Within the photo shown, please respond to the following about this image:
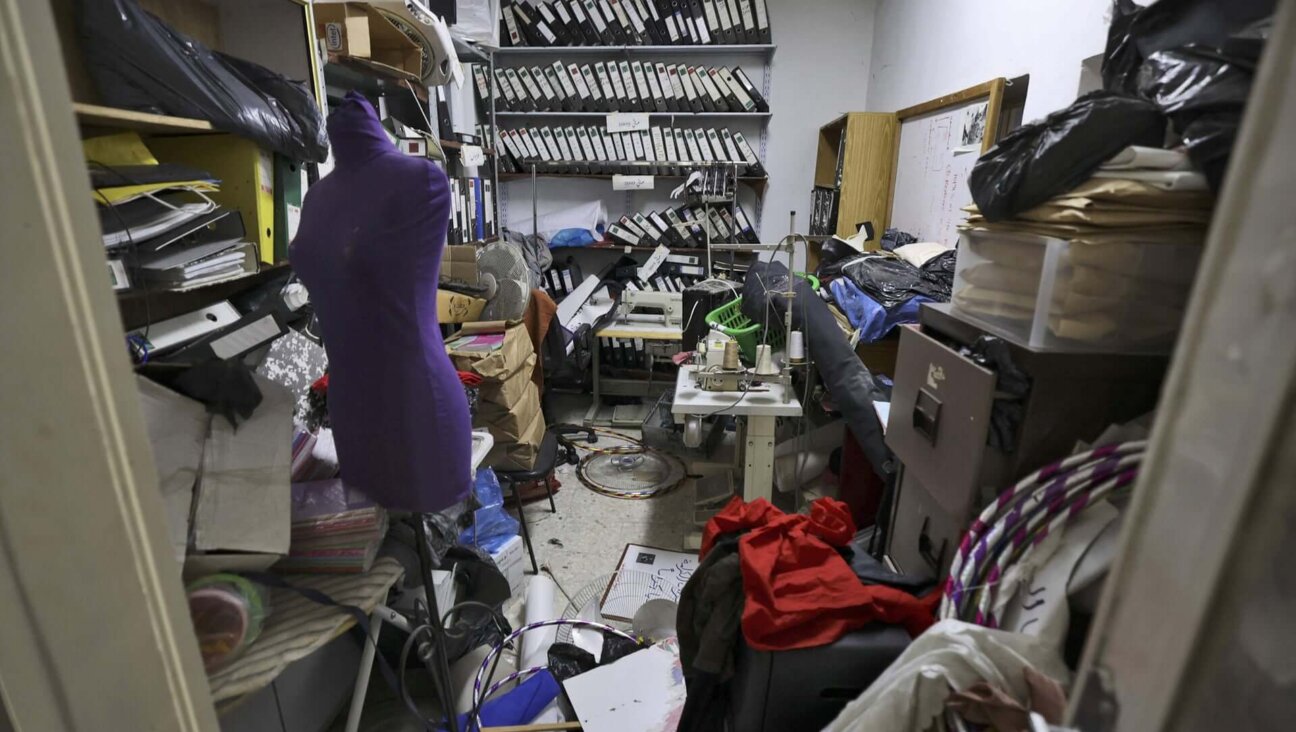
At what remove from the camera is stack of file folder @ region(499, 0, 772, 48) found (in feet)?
12.5

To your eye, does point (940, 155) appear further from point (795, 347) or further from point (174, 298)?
point (174, 298)

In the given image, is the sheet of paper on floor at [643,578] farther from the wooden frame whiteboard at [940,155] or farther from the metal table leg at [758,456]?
the wooden frame whiteboard at [940,155]

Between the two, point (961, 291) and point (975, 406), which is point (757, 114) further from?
point (975, 406)

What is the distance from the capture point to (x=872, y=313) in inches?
89.8

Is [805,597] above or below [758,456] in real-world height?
above

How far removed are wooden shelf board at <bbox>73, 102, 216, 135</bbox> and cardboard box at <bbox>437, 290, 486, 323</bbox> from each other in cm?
126

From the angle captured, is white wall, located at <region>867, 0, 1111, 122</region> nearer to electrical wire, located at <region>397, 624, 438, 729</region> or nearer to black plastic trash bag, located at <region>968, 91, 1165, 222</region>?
black plastic trash bag, located at <region>968, 91, 1165, 222</region>

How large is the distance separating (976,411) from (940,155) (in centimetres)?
212

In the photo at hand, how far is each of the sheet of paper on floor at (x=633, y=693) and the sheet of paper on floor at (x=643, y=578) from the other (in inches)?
12.9

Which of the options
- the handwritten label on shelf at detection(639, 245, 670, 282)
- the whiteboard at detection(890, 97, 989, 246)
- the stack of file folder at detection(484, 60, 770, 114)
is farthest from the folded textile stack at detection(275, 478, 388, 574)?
the stack of file folder at detection(484, 60, 770, 114)

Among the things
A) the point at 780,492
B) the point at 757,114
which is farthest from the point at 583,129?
the point at 780,492

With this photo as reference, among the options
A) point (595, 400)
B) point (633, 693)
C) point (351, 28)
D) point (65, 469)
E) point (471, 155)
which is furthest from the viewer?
point (595, 400)

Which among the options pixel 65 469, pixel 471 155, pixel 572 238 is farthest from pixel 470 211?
pixel 65 469

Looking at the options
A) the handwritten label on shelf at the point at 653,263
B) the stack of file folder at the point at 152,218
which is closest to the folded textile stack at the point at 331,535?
the stack of file folder at the point at 152,218
